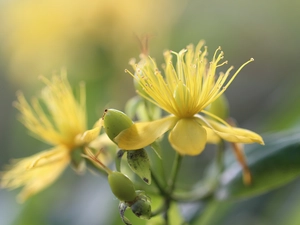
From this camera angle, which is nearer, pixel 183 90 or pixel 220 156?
pixel 183 90

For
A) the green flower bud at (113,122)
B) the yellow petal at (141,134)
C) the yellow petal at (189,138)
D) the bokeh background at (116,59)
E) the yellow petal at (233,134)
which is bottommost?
the bokeh background at (116,59)

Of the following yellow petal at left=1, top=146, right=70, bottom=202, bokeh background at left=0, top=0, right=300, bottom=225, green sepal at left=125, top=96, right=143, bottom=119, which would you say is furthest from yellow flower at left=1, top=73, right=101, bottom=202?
bokeh background at left=0, top=0, right=300, bottom=225

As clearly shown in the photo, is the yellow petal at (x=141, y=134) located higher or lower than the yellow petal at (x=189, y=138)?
higher

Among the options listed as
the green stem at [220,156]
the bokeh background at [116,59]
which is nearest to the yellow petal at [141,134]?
the green stem at [220,156]

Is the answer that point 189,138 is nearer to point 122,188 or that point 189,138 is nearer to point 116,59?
point 122,188

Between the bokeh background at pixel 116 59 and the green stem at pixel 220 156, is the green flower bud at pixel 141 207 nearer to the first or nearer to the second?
the green stem at pixel 220 156

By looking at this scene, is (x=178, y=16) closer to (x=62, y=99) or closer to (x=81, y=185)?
(x=81, y=185)

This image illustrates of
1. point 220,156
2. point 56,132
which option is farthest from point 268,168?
point 56,132

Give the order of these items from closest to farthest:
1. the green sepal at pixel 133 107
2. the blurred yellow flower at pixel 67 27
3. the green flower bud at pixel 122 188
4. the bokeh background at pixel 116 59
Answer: the green flower bud at pixel 122 188
the green sepal at pixel 133 107
the bokeh background at pixel 116 59
the blurred yellow flower at pixel 67 27
